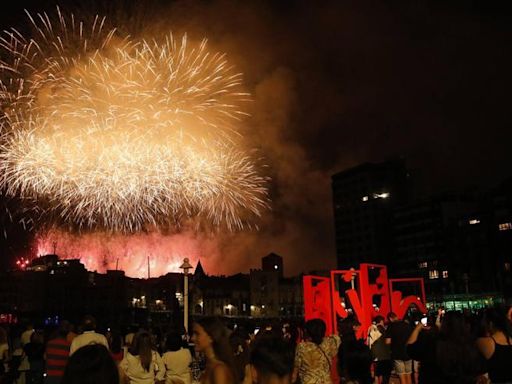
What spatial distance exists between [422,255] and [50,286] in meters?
69.3

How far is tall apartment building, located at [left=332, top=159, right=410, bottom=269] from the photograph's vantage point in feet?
359

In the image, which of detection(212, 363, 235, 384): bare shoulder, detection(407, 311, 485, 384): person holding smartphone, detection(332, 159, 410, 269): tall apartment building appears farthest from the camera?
detection(332, 159, 410, 269): tall apartment building

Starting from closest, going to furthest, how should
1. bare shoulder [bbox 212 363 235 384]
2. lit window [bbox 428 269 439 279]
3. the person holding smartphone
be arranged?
bare shoulder [bbox 212 363 235 384] < the person holding smartphone < lit window [bbox 428 269 439 279]

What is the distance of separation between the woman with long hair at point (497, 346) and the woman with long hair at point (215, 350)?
2.91 metres

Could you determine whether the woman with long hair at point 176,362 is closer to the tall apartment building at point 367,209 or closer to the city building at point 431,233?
the city building at point 431,233

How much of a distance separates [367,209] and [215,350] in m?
110

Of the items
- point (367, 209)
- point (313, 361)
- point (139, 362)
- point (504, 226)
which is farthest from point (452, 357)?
point (367, 209)

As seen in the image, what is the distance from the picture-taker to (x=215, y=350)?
447 cm

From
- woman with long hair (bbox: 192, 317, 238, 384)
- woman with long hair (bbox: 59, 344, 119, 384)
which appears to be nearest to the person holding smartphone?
woman with long hair (bbox: 192, 317, 238, 384)

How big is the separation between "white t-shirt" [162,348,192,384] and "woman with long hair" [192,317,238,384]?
2.64 meters

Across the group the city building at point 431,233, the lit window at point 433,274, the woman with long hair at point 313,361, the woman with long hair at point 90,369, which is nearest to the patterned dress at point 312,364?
the woman with long hair at point 313,361

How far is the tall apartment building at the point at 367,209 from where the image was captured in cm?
10944

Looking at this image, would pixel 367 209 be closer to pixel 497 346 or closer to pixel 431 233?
pixel 431 233

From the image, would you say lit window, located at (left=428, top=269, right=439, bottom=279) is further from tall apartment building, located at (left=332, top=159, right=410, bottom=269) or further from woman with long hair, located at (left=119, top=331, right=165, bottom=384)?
woman with long hair, located at (left=119, top=331, right=165, bottom=384)
